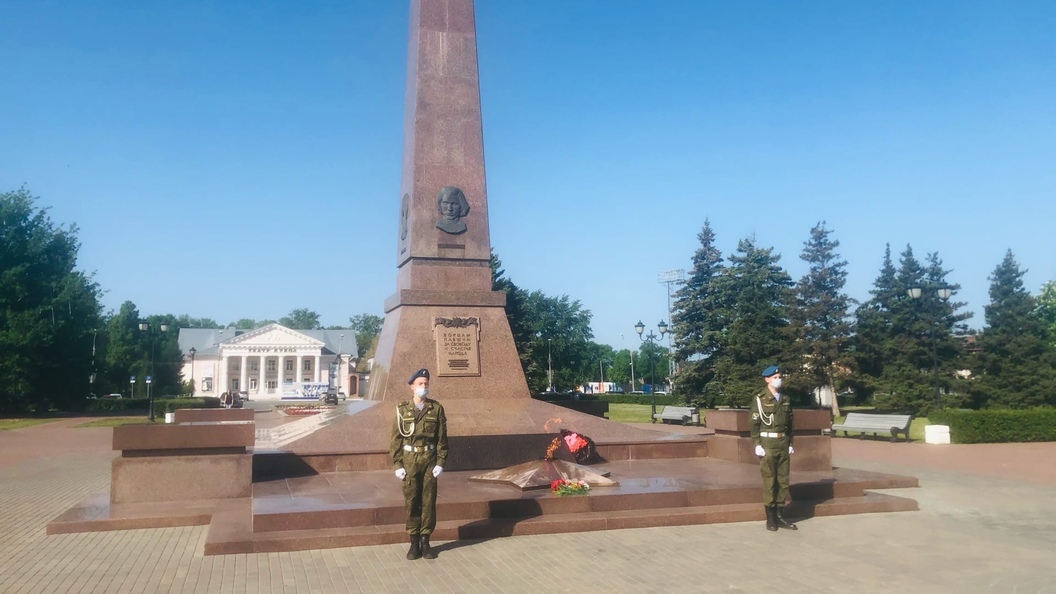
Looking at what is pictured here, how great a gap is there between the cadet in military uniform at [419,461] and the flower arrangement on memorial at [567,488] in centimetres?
172

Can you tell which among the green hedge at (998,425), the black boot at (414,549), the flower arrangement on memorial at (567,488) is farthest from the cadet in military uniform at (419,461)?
the green hedge at (998,425)

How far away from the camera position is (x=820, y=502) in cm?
812

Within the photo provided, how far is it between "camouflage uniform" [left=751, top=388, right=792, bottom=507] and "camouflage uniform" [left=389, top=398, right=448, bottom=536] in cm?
291

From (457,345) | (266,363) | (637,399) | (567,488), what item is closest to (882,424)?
(457,345)

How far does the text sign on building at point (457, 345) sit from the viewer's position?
11.4 m

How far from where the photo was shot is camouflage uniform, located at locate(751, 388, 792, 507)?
710 centimetres

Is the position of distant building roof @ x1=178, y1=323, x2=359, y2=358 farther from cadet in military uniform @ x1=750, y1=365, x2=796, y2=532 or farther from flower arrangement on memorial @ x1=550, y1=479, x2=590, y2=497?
cadet in military uniform @ x1=750, y1=365, x2=796, y2=532

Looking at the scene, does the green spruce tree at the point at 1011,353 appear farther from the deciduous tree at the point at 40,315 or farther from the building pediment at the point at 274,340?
the building pediment at the point at 274,340

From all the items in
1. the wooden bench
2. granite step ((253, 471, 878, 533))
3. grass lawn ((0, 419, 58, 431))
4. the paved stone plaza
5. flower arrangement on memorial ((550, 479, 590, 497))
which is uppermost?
flower arrangement on memorial ((550, 479, 590, 497))

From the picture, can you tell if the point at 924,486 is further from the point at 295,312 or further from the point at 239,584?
the point at 295,312

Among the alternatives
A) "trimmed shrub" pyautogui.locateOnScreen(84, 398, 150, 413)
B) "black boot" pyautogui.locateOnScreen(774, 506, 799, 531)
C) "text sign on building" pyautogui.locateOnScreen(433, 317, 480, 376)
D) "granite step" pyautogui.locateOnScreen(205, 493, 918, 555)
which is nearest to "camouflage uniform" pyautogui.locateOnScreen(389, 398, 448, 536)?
"granite step" pyautogui.locateOnScreen(205, 493, 918, 555)

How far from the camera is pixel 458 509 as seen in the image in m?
7.07

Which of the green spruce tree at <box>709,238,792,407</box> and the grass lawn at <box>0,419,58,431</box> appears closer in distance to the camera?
the grass lawn at <box>0,419,58,431</box>

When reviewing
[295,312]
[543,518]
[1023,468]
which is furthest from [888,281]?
[295,312]
